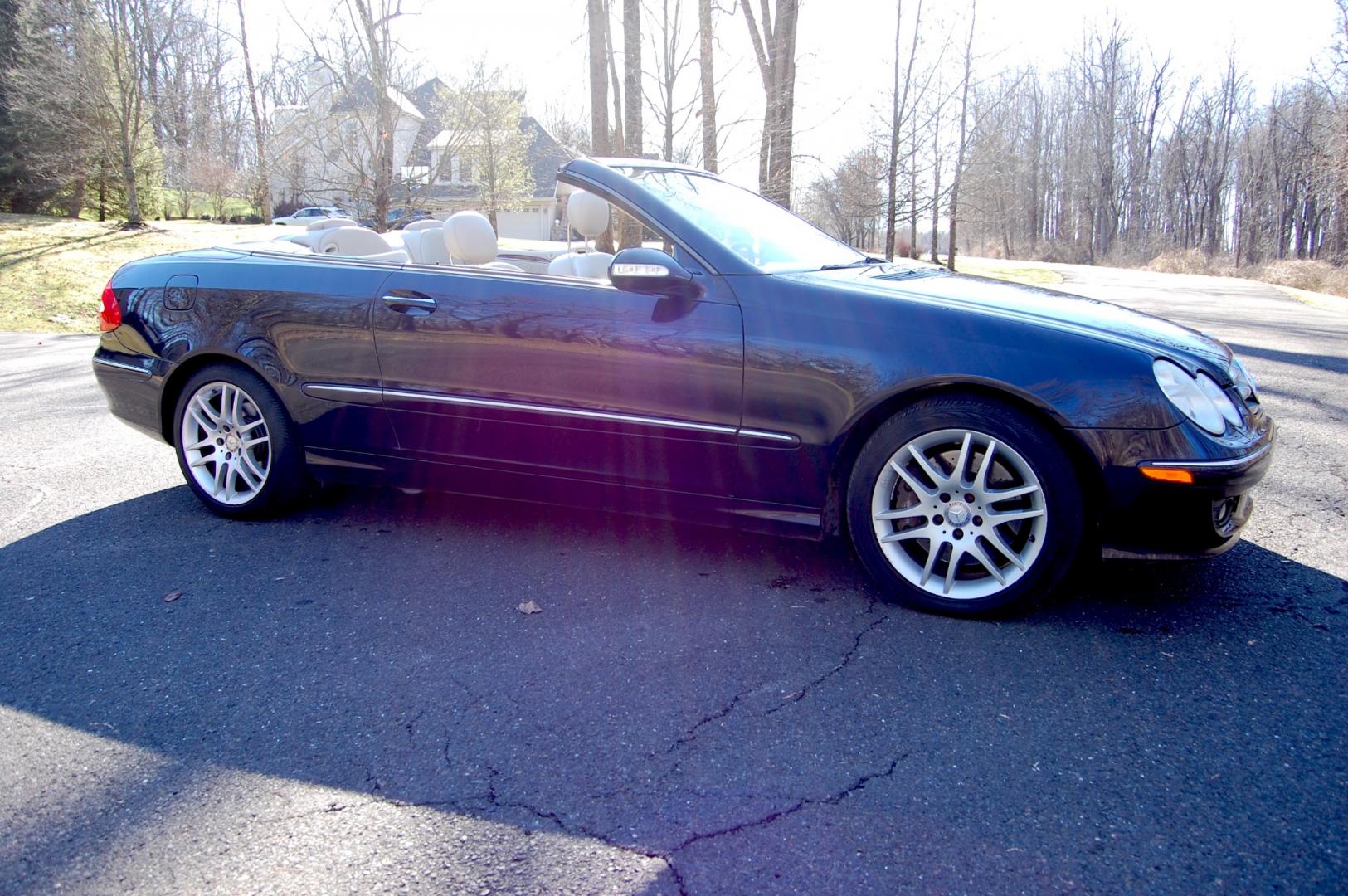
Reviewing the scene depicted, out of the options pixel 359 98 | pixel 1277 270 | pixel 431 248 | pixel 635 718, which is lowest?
pixel 635 718

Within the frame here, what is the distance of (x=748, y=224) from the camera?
3984 mm

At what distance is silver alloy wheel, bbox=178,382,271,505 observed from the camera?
4.15 metres

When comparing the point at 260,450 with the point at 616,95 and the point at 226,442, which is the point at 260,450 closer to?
the point at 226,442

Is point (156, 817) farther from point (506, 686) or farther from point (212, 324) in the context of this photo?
point (212, 324)

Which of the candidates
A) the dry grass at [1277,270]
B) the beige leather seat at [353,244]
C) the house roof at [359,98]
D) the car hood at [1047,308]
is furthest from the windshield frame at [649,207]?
the dry grass at [1277,270]

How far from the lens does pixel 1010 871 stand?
191cm

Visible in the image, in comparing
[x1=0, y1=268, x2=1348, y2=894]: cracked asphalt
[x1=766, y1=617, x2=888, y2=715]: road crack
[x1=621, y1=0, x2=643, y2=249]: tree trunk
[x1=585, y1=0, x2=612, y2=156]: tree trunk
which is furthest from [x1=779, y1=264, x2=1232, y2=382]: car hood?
[x1=585, y1=0, x2=612, y2=156]: tree trunk

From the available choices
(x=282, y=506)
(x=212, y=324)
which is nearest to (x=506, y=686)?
(x=282, y=506)

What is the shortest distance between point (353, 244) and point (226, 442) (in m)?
1.17

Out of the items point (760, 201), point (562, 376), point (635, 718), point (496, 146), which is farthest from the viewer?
point (496, 146)

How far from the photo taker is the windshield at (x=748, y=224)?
3660 millimetres

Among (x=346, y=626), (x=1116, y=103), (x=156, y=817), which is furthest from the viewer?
(x=1116, y=103)

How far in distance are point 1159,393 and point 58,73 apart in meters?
27.7

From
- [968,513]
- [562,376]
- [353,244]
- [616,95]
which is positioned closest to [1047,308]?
[968,513]
